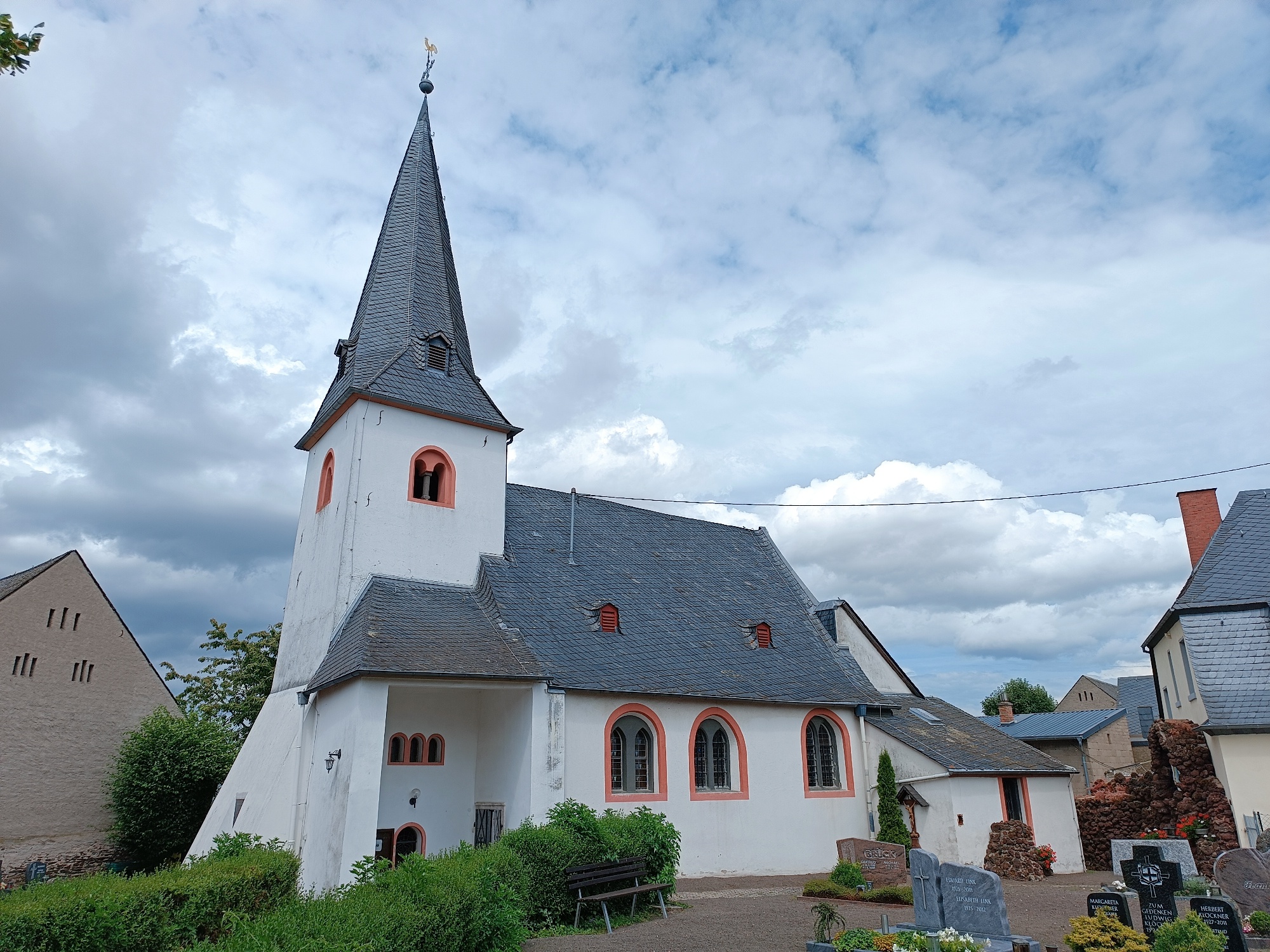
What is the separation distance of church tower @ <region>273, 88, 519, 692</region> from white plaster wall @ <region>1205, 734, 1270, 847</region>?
1724cm

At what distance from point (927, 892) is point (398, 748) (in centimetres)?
1122

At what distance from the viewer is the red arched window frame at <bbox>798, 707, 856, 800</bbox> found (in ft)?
70.1

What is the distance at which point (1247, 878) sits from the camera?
12508 mm

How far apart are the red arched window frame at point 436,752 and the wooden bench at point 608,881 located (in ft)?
19.9

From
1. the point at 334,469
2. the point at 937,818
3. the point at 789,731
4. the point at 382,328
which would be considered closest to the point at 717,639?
the point at 789,731

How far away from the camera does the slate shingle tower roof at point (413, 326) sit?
21.2m

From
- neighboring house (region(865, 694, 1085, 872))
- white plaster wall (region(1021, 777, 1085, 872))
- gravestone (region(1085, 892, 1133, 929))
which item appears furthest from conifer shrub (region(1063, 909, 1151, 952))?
white plaster wall (region(1021, 777, 1085, 872))

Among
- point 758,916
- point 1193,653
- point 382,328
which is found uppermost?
point 382,328

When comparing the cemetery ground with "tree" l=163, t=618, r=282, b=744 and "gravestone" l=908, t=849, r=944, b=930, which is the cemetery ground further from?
"tree" l=163, t=618, r=282, b=744

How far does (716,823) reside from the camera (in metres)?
19.5

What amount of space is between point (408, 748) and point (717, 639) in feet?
28.0

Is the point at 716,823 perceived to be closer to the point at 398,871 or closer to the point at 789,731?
the point at 789,731

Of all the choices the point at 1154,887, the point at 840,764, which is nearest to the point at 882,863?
the point at 840,764

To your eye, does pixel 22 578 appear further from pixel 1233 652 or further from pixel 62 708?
pixel 1233 652
